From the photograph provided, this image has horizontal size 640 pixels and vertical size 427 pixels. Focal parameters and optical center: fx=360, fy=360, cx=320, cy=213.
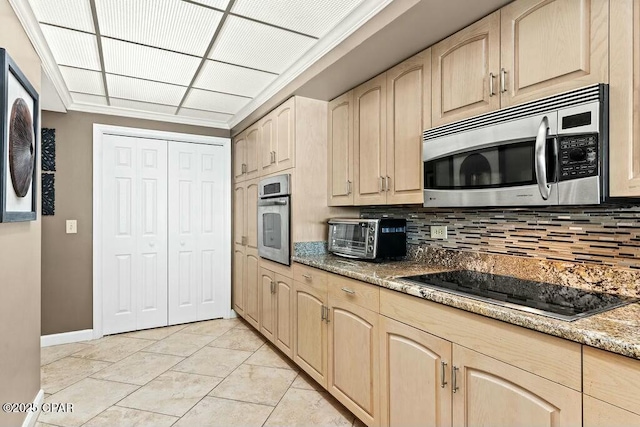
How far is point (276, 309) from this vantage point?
300 centimetres

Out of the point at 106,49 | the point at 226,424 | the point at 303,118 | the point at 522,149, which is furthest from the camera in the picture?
the point at 303,118

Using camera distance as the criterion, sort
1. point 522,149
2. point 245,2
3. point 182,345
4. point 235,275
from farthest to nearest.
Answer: point 235,275
point 182,345
point 245,2
point 522,149

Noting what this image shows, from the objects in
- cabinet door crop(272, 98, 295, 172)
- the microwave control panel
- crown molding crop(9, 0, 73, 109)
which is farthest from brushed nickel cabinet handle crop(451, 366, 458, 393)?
crown molding crop(9, 0, 73, 109)

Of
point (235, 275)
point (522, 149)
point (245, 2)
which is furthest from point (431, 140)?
point (235, 275)

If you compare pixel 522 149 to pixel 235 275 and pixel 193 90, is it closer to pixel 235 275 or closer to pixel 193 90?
pixel 193 90

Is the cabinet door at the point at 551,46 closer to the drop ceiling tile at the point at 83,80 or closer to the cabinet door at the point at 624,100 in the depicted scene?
the cabinet door at the point at 624,100

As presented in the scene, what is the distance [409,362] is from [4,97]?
2.00 meters

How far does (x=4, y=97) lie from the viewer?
1.41 m

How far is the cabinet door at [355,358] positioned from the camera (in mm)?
1861

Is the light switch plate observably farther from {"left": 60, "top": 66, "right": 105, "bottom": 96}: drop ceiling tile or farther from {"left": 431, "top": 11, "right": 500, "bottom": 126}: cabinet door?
{"left": 431, "top": 11, "right": 500, "bottom": 126}: cabinet door

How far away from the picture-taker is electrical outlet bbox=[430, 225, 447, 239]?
228 cm

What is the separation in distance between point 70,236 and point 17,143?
2.13 metres

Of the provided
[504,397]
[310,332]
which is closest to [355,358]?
[310,332]

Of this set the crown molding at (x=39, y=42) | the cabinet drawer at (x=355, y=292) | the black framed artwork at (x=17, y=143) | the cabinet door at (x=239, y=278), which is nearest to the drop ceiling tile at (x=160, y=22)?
the crown molding at (x=39, y=42)
